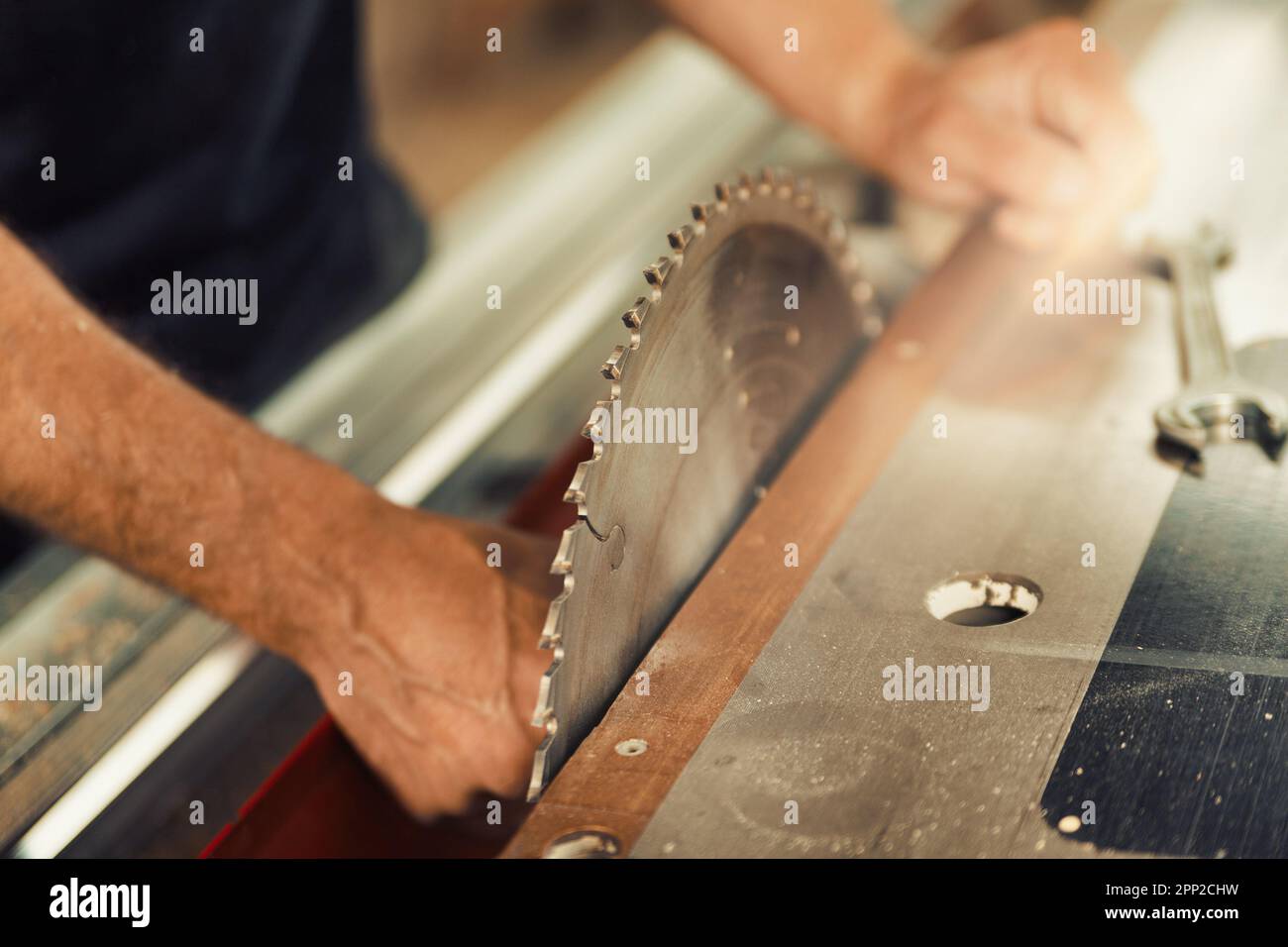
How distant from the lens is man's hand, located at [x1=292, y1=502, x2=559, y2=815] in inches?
24.9

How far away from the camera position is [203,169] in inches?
44.1

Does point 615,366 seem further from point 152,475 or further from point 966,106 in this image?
point 966,106

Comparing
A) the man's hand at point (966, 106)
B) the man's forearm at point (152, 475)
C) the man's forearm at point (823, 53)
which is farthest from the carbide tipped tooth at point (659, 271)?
the man's forearm at point (823, 53)

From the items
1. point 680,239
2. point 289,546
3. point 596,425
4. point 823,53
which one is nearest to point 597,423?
point 596,425

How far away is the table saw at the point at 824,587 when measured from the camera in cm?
48

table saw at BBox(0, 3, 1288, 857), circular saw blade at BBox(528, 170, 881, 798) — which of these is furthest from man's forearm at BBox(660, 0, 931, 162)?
circular saw blade at BBox(528, 170, 881, 798)

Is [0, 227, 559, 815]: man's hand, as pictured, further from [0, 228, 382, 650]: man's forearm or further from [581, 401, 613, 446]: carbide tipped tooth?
[581, 401, 613, 446]: carbide tipped tooth

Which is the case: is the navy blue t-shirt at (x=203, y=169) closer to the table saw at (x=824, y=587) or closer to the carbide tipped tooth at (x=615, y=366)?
the table saw at (x=824, y=587)

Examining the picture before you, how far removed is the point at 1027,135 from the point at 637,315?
21.9 inches

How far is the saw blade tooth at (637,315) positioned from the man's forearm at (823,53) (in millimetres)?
613
